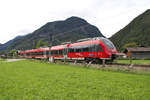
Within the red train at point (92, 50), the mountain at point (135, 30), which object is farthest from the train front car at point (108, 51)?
the mountain at point (135, 30)

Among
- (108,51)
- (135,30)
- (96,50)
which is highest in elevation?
(135,30)

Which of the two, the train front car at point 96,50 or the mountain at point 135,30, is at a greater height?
the mountain at point 135,30

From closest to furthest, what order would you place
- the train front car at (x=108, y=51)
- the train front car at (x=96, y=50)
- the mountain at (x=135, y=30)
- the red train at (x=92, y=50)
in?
the train front car at (x=108, y=51) → the train front car at (x=96, y=50) → the red train at (x=92, y=50) → the mountain at (x=135, y=30)

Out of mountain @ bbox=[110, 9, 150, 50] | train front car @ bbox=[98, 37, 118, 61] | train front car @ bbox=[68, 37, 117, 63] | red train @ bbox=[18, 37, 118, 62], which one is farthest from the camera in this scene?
mountain @ bbox=[110, 9, 150, 50]

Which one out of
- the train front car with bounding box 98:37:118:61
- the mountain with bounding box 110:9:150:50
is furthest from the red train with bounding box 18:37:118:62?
the mountain with bounding box 110:9:150:50

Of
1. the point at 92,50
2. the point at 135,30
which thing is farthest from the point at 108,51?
the point at 135,30

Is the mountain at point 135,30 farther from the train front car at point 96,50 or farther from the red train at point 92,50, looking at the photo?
the train front car at point 96,50

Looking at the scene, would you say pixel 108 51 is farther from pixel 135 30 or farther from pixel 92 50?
pixel 135 30

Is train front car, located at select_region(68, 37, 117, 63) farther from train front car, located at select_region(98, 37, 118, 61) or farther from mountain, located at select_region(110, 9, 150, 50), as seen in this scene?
mountain, located at select_region(110, 9, 150, 50)

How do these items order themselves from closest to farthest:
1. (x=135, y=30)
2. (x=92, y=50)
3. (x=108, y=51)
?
(x=108, y=51) < (x=92, y=50) < (x=135, y=30)

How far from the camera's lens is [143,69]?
453 inches

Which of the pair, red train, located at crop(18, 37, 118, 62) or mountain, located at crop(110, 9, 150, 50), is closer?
red train, located at crop(18, 37, 118, 62)

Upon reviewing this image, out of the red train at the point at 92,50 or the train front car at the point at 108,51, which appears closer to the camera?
the train front car at the point at 108,51

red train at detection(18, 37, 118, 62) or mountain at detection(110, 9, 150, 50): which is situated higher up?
mountain at detection(110, 9, 150, 50)
